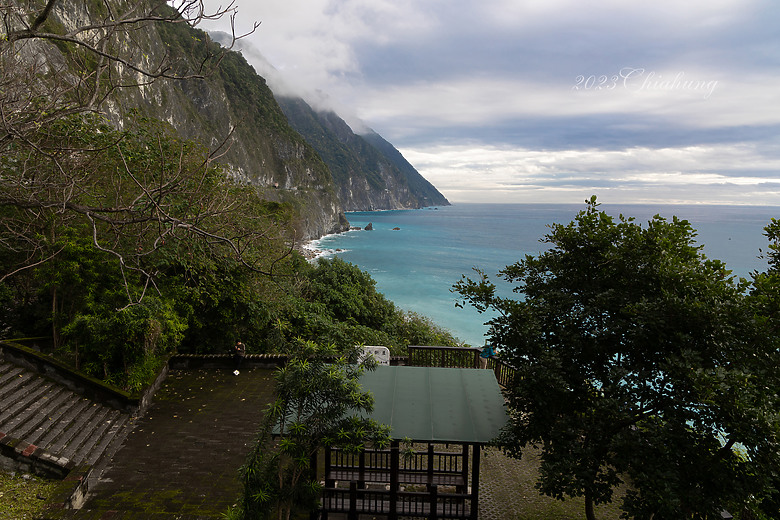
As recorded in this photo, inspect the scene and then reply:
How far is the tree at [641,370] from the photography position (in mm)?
4305

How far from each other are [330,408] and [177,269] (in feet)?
30.9

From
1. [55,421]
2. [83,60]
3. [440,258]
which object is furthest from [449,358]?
[440,258]

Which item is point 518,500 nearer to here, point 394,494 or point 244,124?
point 394,494

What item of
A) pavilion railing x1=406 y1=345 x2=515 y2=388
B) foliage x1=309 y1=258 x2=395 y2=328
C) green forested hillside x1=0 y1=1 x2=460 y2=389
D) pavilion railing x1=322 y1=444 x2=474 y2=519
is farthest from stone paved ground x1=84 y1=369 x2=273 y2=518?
foliage x1=309 y1=258 x2=395 y2=328

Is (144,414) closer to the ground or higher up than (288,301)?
closer to the ground

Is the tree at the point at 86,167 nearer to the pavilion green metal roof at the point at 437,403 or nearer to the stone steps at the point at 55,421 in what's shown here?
the stone steps at the point at 55,421

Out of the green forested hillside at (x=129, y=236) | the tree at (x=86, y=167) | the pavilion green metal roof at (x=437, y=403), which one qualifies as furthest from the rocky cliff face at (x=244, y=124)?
the pavilion green metal roof at (x=437, y=403)

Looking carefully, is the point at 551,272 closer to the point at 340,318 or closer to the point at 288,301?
the point at 288,301

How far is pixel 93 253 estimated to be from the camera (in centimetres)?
1034

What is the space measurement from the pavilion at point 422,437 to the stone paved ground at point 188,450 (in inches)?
85.3

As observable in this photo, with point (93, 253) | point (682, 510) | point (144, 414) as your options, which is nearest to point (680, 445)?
point (682, 510)

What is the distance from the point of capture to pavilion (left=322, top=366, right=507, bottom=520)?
6.29 meters

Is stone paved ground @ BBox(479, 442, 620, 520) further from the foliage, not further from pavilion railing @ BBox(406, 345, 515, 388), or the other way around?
the foliage

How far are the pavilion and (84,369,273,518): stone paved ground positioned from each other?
2.17m
